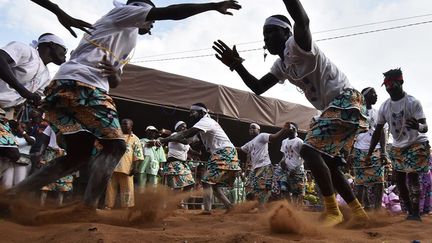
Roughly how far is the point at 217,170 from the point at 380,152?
101 inches

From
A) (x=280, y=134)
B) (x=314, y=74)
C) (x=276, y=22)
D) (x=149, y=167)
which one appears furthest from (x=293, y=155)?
(x=276, y=22)

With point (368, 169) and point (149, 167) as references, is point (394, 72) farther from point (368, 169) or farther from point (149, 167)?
point (149, 167)

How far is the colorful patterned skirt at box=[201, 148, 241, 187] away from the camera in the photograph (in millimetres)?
6883

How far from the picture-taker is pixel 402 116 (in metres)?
5.57

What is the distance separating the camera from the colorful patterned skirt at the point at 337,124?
12.3 feet

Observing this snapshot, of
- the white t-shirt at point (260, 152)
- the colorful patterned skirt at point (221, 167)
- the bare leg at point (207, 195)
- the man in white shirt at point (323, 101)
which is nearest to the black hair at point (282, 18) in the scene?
the man in white shirt at point (323, 101)

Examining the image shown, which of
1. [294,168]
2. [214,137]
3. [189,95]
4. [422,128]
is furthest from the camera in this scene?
[189,95]

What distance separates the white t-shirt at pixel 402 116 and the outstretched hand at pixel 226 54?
2.62 meters

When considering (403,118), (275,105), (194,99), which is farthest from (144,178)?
(403,118)

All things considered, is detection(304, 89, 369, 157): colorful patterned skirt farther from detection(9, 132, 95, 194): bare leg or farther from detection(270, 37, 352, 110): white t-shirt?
detection(9, 132, 95, 194): bare leg

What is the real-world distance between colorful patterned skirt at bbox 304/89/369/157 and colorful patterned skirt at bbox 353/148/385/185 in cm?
351

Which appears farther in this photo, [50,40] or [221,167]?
[221,167]

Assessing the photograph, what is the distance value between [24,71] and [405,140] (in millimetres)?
4532

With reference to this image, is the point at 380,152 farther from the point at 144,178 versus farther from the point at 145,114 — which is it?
the point at 145,114
